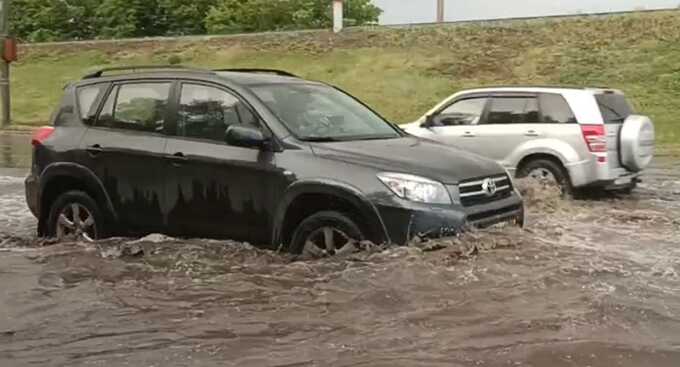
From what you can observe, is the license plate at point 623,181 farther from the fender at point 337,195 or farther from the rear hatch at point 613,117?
the fender at point 337,195

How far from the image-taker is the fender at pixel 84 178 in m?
7.93

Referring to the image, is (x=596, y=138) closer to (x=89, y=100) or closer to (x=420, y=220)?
(x=420, y=220)

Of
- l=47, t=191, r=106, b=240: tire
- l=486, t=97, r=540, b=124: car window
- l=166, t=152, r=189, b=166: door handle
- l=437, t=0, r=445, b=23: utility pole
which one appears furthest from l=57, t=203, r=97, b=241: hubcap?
l=437, t=0, r=445, b=23: utility pole

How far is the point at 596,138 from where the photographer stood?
465 inches

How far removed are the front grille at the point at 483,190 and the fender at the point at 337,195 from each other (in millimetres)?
640

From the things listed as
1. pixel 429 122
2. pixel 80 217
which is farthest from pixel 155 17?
pixel 80 217

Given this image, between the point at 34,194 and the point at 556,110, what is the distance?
697 centimetres

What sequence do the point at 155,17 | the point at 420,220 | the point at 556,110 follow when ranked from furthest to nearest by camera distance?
the point at 155,17
the point at 556,110
the point at 420,220

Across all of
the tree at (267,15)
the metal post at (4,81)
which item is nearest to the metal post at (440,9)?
the tree at (267,15)

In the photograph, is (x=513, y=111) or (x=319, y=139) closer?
(x=319, y=139)

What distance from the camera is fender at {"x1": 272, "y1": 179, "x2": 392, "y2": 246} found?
6516 mm

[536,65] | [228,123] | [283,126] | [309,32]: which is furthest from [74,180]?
[309,32]

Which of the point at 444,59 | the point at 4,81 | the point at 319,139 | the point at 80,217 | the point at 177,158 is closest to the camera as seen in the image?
the point at 319,139

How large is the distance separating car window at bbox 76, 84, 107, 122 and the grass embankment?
15.4 meters
